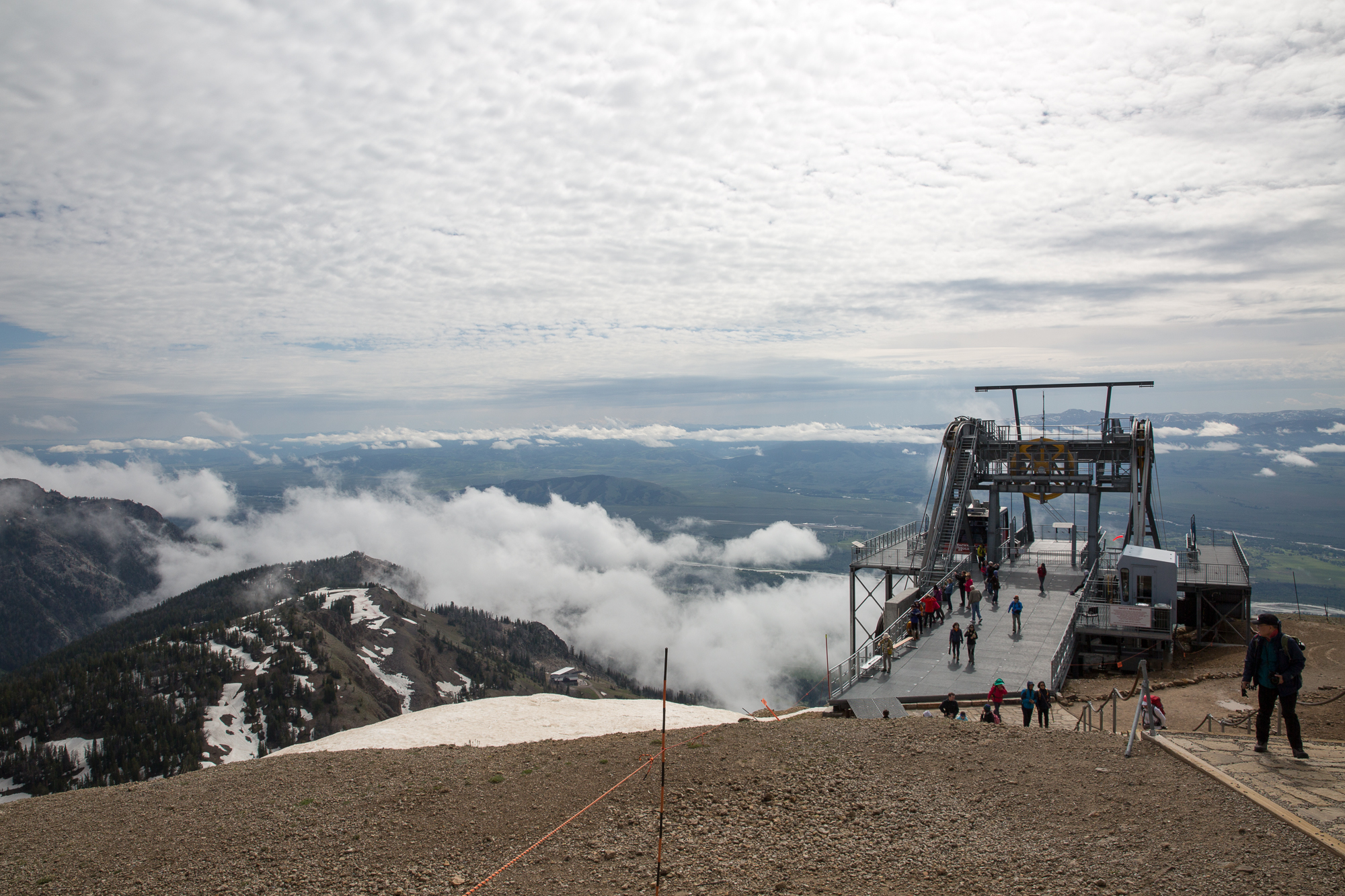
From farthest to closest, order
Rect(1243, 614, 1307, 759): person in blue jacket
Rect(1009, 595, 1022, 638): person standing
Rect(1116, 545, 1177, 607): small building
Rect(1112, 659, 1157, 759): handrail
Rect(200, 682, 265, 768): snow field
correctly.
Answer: Rect(200, 682, 265, 768): snow field → Rect(1116, 545, 1177, 607): small building → Rect(1009, 595, 1022, 638): person standing → Rect(1112, 659, 1157, 759): handrail → Rect(1243, 614, 1307, 759): person in blue jacket

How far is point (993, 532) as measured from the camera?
1593 inches

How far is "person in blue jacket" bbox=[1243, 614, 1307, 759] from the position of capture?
32.0 ft

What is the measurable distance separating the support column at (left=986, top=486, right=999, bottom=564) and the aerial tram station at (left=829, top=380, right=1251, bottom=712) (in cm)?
8

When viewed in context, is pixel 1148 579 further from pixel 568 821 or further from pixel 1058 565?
pixel 568 821

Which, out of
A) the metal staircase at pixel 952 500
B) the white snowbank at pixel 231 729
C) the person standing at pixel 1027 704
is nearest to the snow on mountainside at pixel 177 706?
the white snowbank at pixel 231 729

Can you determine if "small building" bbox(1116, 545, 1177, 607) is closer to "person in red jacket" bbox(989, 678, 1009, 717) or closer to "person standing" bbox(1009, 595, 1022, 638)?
"person standing" bbox(1009, 595, 1022, 638)

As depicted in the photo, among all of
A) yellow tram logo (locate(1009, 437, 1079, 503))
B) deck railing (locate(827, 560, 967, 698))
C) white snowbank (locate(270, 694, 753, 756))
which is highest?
yellow tram logo (locate(1009, 437, 1079, 503))

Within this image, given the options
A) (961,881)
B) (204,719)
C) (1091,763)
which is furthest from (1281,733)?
(204,719)

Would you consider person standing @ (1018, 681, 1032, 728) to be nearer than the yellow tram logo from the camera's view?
Yes

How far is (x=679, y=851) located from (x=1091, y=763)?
21.1 ft

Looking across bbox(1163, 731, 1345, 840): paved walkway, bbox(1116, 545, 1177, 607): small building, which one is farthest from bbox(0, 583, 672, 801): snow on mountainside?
bbox(1163, 731, 1345, 840): paved walkway

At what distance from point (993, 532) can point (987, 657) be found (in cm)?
1898

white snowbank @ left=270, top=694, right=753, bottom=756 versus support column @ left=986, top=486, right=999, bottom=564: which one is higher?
support column @ left=986, top=486, right=999, bottom=564

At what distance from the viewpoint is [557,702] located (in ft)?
119
